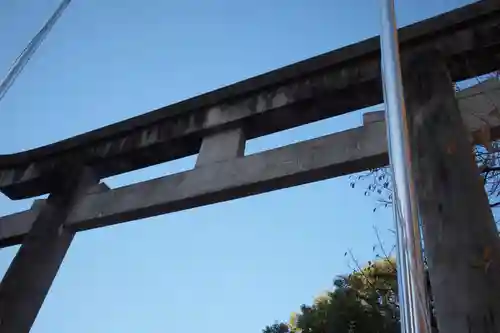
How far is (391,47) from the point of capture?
1003mm

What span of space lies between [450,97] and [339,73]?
2.23 ft

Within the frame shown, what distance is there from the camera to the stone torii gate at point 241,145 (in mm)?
2109

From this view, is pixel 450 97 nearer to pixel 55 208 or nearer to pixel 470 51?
pixel 470 51

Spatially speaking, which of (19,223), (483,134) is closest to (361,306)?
(483,134)

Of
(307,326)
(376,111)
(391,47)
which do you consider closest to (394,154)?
(391,47)

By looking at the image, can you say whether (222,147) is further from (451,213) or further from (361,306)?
(361,306)

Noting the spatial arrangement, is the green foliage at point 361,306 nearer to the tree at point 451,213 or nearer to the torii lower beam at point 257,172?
the torii lower beam at point 257,172

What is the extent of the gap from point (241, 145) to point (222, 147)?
12 centimetres

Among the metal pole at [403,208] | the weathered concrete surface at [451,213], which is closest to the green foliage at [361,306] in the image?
the weathered concrete surface at [451,213]

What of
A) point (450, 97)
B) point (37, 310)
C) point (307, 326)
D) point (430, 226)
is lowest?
point (37, 310)

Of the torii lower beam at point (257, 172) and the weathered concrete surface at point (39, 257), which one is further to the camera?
the weathered concrete surface at point (39, 257)

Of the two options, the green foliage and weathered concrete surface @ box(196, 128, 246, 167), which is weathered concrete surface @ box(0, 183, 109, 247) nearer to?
weathered concrete surface @ box(196, 128, 246, 167)

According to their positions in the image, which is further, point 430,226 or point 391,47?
point 430,226

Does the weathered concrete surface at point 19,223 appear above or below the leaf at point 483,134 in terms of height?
below
